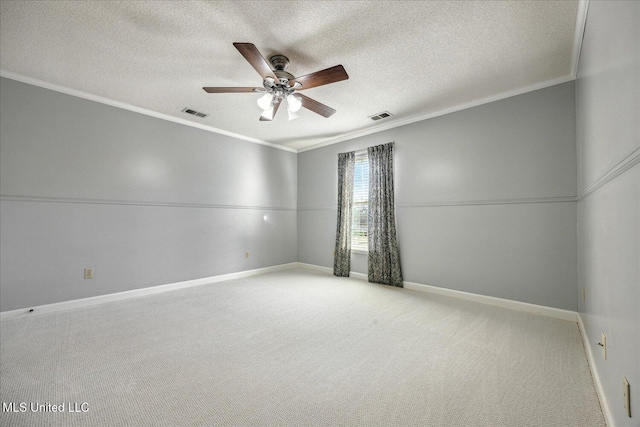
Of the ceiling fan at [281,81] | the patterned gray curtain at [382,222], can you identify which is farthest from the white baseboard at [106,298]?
the ceiling fan at [281,81]

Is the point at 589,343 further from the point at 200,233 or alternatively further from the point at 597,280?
the point at 200,233

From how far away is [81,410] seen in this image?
Answer: 4.96 feet

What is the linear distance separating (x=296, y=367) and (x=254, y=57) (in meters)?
2.38

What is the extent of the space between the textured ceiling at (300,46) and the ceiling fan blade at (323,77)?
0.28m

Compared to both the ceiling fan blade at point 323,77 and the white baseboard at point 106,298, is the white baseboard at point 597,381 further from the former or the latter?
the white baseboard at point 106,298

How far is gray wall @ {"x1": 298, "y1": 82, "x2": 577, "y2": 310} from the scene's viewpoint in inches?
114

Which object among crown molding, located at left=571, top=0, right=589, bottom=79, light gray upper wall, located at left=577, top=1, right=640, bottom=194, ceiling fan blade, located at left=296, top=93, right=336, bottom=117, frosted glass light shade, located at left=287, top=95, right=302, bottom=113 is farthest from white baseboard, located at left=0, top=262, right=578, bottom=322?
frosted glass light shade, located at left=287, top=95, right=302, bottom=113

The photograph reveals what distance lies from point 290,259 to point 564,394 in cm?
467

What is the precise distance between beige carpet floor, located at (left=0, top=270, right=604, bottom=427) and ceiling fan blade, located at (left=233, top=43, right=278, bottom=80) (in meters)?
2.33

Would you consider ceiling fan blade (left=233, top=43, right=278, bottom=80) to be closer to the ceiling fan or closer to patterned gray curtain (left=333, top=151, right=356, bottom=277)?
the ceiling fan

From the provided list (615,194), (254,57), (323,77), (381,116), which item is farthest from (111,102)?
(615,194)

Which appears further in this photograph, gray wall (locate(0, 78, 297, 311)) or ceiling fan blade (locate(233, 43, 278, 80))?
gray wall (locate(0, 78, 297, 311))

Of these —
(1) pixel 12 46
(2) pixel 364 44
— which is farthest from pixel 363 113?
(1) pixel 12 46

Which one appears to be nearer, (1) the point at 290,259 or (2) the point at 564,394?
(2) the point at 564,394
